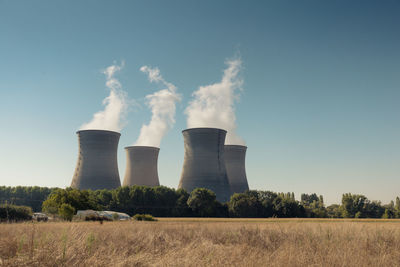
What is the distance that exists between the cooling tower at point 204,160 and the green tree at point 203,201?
5.41ft

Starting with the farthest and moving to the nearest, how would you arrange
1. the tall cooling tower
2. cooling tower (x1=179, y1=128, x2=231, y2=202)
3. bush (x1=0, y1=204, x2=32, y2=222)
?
1. the tall cooling tower
2. cooling tower (x1=179, y1=128, x2=231, y2=202)
3. bush (x1=0, y1=204, x2=32, y2=222)

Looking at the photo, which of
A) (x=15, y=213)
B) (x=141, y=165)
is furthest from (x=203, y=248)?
(x=141, y=165)

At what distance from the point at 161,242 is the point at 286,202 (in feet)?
151

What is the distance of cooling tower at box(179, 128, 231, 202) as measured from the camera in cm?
5078

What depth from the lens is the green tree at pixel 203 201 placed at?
51625mm

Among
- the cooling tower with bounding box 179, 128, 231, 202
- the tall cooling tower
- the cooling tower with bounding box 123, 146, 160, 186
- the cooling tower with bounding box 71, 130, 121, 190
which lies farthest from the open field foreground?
the tall cooling tower

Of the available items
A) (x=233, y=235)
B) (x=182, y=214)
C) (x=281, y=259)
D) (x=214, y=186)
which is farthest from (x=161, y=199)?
(x=281, y=259)

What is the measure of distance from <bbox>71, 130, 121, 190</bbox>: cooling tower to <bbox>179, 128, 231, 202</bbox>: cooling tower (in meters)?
10.8

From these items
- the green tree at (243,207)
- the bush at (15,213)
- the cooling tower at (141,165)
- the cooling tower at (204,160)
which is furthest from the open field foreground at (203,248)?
the cooling tower at (141,165)

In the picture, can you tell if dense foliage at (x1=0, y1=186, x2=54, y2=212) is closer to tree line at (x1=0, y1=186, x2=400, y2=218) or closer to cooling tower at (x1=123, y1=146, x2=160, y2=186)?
tree line at (x1=0, y1=186, x2=400, y2=218)

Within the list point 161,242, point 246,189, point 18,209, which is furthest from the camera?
point 246,189

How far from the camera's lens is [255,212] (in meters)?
52.9

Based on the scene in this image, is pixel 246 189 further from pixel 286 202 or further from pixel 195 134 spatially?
pixel 195 134

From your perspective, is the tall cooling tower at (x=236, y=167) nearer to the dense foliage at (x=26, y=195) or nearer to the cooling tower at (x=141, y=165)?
the cooling tower at (x=141, y=165)
